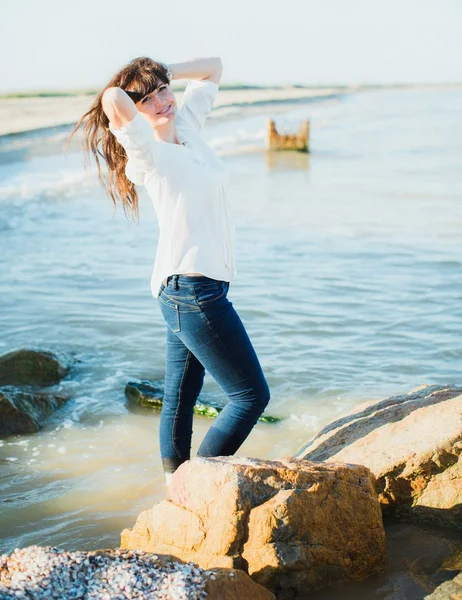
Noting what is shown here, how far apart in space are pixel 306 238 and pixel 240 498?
28.3 ft

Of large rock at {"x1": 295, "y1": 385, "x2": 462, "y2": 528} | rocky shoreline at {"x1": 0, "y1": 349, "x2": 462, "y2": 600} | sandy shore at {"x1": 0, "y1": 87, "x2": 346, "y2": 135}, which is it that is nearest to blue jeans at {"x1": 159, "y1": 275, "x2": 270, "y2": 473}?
rocky shoreline at {"x1": 0, "y1": 349, "x2": 462, "y2": 600}

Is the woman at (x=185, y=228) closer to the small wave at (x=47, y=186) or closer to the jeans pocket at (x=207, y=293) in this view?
the jeans pocket at (x=207, y=293)

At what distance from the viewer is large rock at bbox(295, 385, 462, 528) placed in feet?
12.2

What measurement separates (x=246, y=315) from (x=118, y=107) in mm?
4778

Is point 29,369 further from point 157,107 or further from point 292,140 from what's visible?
point 292,140

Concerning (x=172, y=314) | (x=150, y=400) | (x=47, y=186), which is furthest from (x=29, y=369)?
(x=47, y=186)

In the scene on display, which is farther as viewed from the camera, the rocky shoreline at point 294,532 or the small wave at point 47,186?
the small wave at point 47,186

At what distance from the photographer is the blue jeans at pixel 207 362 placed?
3.49m

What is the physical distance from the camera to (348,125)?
37.4m

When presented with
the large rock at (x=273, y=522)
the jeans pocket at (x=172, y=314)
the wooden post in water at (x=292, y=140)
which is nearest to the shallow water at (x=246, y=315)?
the large rock at (x=273, y=522)

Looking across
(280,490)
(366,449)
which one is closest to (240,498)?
(280,490)

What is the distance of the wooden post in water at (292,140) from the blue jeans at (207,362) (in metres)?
22.4

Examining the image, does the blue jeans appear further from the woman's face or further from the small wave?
the small wave

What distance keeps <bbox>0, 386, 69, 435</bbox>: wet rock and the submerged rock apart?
51cm
